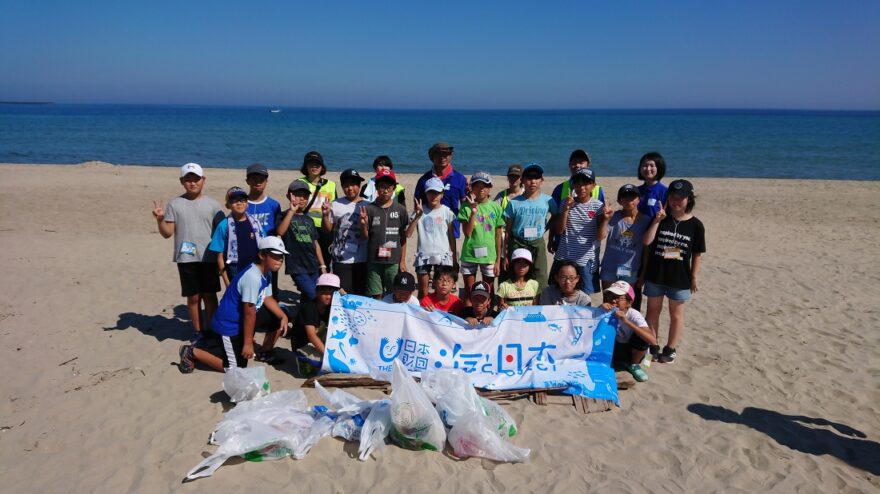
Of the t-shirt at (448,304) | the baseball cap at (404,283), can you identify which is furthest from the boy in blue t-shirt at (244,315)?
the t-shirt at (448,304)

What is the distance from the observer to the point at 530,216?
618 cm

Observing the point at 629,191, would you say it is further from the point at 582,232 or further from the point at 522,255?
the point at 522,255

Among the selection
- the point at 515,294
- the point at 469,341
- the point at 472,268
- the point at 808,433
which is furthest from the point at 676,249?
the point at 469,341

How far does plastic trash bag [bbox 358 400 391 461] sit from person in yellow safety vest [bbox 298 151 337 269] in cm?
258

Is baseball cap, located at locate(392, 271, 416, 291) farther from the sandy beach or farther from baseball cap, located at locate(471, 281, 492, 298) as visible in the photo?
the sandy beach

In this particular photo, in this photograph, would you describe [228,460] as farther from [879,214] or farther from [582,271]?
[879,214]

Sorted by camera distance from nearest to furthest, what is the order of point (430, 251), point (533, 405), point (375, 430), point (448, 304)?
1. point (375, 430)
2. point (533, 405)
3. point (448, 304)
4. point (430, 251)

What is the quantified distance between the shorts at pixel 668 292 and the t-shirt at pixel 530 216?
121 centimetres

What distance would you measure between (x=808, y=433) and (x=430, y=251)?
3.69 metres

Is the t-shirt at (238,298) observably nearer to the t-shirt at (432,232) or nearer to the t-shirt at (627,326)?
the t-shirt at (432,232)

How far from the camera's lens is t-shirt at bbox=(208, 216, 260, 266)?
5816mm

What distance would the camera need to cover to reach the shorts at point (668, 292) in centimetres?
572

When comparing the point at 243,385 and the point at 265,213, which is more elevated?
the point at 265,213

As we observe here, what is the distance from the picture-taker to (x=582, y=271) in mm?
6059
